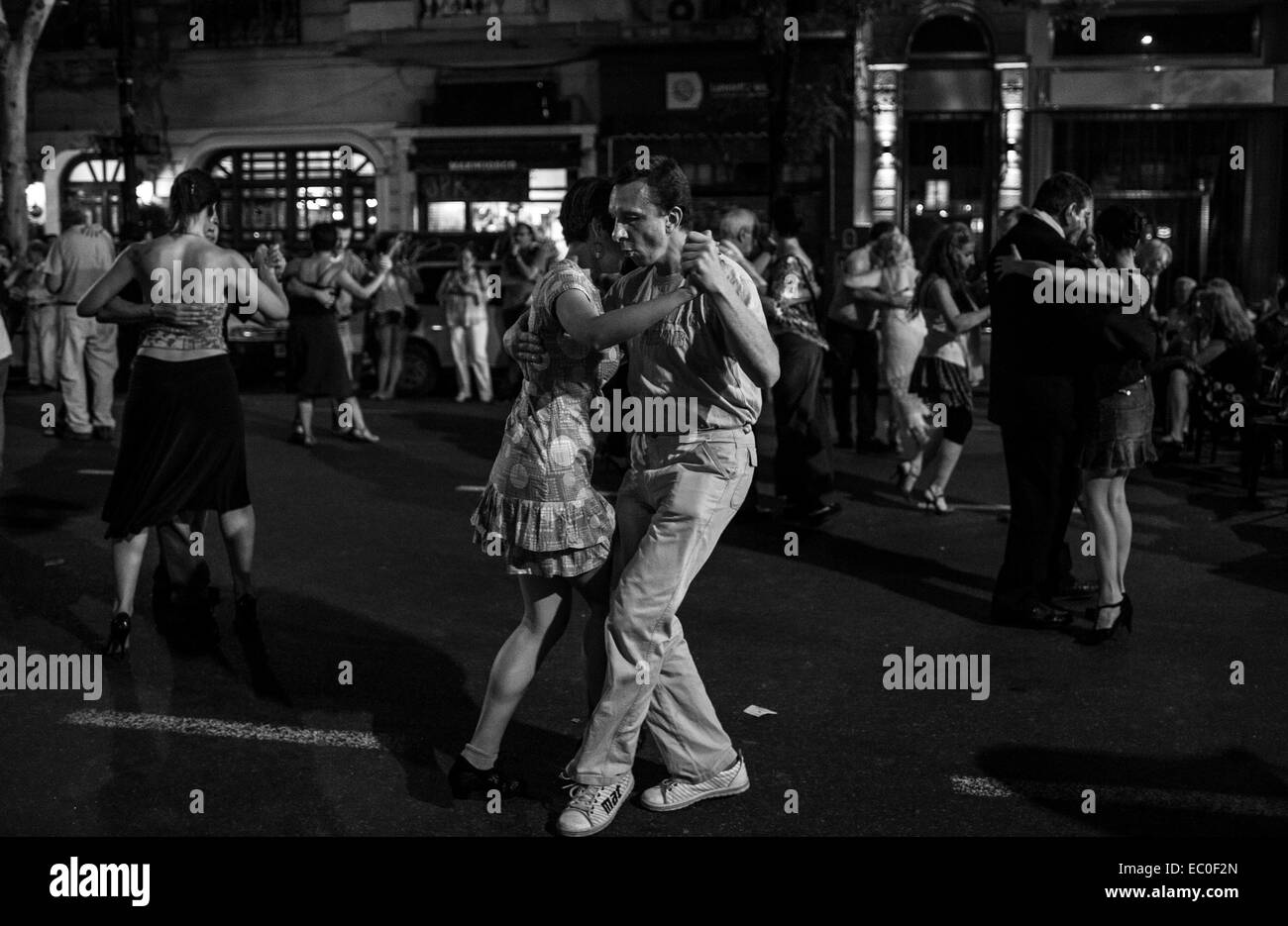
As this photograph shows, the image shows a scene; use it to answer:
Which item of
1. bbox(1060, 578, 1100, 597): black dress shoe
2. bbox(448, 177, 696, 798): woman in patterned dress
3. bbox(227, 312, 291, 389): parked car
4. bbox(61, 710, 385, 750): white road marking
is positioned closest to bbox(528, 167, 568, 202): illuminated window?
bbox(227, 312, 291, 389): parked car

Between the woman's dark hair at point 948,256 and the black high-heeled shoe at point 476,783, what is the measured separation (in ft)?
18.4

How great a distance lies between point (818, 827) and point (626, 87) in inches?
895

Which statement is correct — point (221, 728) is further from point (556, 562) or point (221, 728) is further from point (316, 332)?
point (316, 332)

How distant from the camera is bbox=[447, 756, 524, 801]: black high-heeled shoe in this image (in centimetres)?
461

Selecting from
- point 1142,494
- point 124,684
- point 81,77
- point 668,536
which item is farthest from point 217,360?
point 81,77

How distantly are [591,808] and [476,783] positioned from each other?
432 mm

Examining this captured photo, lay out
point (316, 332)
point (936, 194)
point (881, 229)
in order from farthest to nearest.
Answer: point (936, 194), point (316, 332), point (881, 229)

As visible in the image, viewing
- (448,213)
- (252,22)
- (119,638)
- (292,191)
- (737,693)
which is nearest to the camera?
(737,693)

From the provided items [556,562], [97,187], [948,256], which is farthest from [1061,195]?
[97,187]

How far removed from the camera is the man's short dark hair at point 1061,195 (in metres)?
6.58

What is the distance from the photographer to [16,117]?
20.9 meters

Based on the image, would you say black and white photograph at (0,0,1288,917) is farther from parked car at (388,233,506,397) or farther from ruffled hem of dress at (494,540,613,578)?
parked car at (388,233,506,397)

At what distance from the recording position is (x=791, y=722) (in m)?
5.45

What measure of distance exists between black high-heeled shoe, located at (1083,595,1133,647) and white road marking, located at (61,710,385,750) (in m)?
3.16
